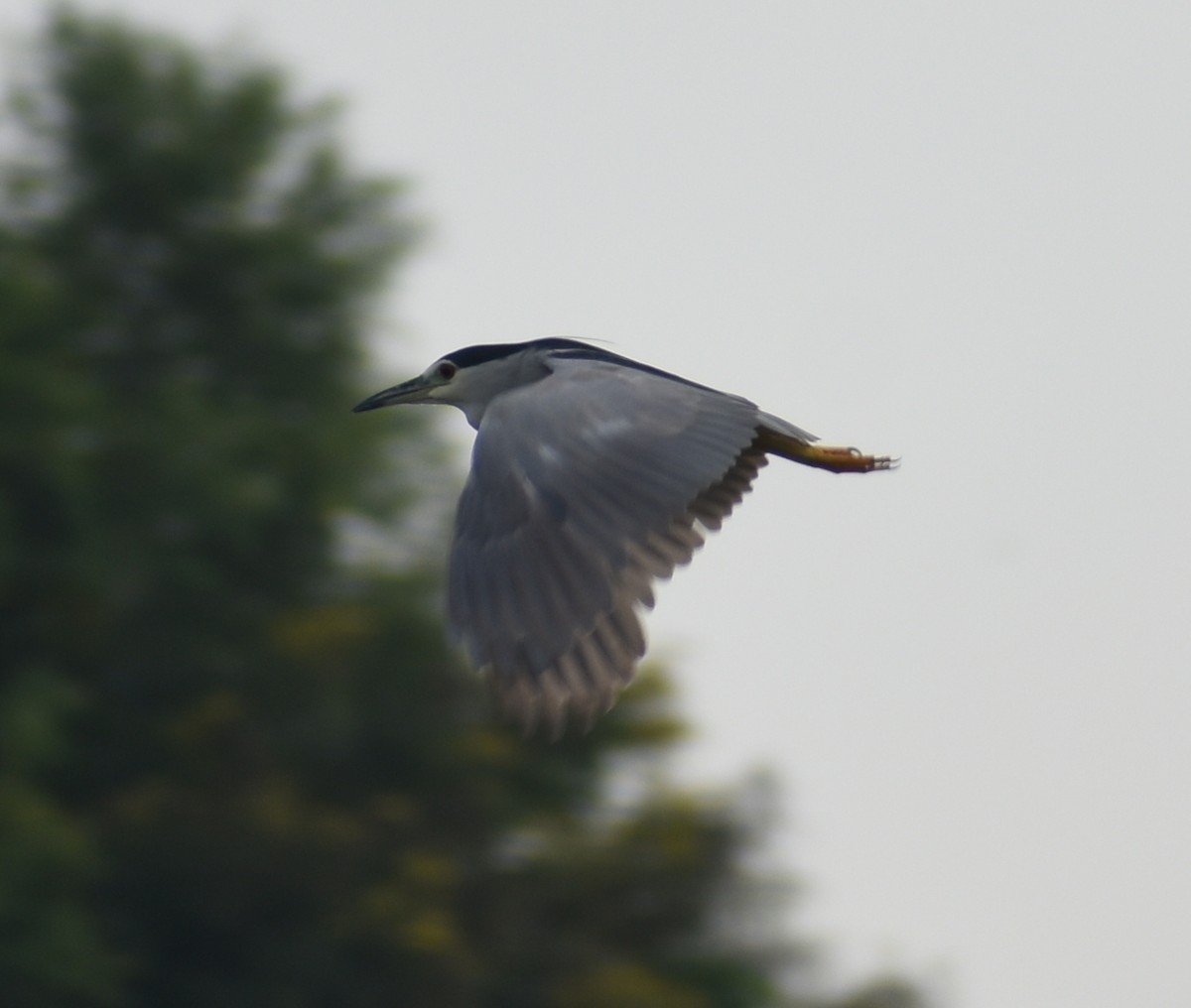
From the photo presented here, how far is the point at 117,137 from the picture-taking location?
19.2 metres

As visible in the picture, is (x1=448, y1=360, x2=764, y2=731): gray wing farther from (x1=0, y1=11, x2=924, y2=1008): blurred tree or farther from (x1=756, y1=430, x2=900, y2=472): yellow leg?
(x1=0, y1=11, x2=924, y2=1008): blurred tree

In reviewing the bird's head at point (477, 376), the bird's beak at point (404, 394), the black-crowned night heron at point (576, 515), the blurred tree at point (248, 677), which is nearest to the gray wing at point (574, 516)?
the black-crowned night heron at point (576, 515)

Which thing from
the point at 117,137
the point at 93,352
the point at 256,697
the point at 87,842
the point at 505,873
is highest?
the point at 117,137

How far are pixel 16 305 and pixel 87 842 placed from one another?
4204 millimetres

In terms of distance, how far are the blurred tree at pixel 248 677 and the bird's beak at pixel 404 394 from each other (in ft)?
21.3

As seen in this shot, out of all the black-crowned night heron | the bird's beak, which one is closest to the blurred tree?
the bird's beak

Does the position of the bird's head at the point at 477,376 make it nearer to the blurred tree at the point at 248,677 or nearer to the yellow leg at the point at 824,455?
the yellow leg at the point at 824,455

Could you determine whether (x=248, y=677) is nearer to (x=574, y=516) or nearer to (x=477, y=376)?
(x=477, y=376)

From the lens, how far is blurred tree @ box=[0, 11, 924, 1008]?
49.6 feet

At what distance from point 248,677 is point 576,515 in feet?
36.7

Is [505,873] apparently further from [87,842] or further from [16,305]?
[16,305]

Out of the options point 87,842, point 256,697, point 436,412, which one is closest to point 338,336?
point 436,412

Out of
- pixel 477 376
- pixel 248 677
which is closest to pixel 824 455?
pixel 477 376

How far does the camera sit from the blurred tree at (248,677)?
1512cm
